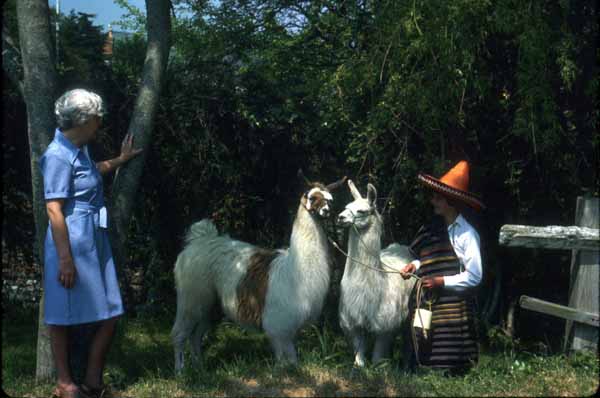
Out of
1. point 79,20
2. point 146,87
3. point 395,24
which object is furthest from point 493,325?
point 79,20

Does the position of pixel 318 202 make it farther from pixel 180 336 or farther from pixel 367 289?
pixel 180 336

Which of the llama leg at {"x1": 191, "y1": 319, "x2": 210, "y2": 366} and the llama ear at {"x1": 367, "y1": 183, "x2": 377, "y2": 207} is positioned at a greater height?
the llama ear at {"x1": 367, "y1": 183, "x2": 377, "y2": 207}

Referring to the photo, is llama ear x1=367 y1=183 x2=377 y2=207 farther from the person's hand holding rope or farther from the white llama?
the person's hand holding rope

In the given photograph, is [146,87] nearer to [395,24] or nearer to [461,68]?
[395,24]

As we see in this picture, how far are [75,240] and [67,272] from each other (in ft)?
0.72

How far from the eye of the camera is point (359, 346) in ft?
20.1

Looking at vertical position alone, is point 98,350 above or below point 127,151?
below

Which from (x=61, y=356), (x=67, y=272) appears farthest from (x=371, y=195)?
(x=61, y=356)

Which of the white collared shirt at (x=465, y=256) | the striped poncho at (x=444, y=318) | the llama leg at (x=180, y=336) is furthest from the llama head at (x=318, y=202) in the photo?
the llama leg at (x=180, y=336)

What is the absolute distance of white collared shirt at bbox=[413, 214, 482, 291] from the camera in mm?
4996

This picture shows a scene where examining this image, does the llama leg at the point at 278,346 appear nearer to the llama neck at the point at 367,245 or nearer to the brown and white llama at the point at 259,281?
the brown and white llama at the point at 259,281

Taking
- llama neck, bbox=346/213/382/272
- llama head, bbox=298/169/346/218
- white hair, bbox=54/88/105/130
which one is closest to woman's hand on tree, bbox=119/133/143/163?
white hair, bbox=54/88/105/130

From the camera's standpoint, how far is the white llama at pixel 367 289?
6.03m

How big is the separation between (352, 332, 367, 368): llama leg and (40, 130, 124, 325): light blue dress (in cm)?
215
